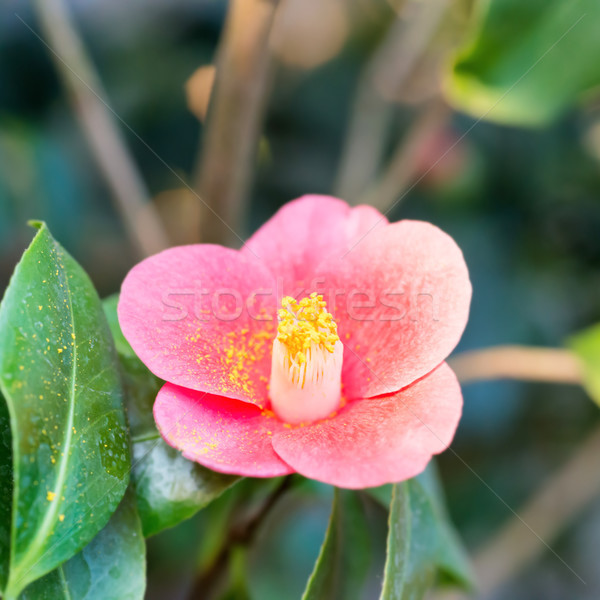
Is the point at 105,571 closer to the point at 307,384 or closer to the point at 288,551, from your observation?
the point at 307,384

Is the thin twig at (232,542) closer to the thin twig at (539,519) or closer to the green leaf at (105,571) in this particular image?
the green leaf at (105,571)

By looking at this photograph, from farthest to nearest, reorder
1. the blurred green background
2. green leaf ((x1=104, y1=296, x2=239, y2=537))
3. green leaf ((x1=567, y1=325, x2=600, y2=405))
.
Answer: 1. the blurred green background
2. green leaf ((x1=567, y1=325, x2=600, y2=405))
3. green leaf ((x1=104, y1=296, x2=239, y2=537))

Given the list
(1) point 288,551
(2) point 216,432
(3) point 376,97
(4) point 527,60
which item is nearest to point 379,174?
(3) point 376,97

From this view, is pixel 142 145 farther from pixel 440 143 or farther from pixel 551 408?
pixel 551 408

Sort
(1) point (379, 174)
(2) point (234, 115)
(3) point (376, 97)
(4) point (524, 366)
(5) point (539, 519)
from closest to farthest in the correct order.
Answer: (2) point (234, 115), (4) point (524, 366), (5) point (539, 519), (3) point (376, 97), (1) point (379, 174)

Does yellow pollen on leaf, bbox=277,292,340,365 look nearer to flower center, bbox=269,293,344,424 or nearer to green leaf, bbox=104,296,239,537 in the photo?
flower center, bbox=269,293,344,424

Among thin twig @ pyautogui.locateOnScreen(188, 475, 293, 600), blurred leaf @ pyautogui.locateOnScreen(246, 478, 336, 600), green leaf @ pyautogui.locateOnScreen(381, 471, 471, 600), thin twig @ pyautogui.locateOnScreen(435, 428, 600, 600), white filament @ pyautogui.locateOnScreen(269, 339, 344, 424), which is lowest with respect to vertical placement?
blurred leaf @ pyautogui.locateOnScreen(246, 478, 336, 600)

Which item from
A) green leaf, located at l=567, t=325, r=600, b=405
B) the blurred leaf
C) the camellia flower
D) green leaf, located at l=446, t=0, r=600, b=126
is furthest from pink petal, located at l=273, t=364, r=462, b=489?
the blurred leaf
